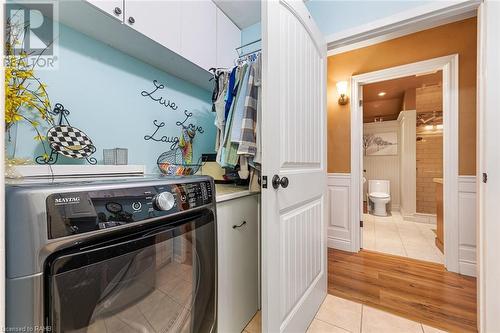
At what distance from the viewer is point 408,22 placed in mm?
1384

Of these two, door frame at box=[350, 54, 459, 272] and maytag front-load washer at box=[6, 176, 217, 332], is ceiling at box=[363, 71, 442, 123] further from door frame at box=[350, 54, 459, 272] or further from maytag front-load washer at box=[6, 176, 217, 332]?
maytag front-load washer at box=[6, 176, 217, 332]

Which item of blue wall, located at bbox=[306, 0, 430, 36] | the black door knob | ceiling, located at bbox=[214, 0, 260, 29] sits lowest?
the black door knob

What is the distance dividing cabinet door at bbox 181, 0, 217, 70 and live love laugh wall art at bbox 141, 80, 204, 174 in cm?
33

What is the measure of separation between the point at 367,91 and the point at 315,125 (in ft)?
11.0

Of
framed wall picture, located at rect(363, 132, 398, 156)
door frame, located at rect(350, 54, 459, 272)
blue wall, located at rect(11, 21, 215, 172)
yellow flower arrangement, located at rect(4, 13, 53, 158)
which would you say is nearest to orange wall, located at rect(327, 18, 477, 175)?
door frame, located at rect(350, 54, 459, 272)

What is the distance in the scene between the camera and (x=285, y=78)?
108 cm

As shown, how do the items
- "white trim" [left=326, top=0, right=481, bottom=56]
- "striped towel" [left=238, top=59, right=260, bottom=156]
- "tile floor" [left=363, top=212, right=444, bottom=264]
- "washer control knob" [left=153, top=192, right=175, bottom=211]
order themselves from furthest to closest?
1. "tile floor" [left=363, top=212, right=444, bottom=264]
2. "white trim" [left=326, top=0, right=481, bottom=56]
3. "striped towel" [left=238, top=59, right=260, bottom=156]
4. "washer control knob" [left=153, top=192, right=175, bottom=211]

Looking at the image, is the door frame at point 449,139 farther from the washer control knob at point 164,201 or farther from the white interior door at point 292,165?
the washer control knob at point 164,201

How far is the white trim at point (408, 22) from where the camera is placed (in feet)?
4.17

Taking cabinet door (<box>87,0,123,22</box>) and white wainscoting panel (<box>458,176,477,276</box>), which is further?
white wainscoting panel (<box>458,176,477,276</box>)

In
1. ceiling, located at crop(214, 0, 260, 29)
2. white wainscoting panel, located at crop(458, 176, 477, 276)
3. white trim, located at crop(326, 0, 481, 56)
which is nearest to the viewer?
white trim, located at crop(326, 0, 481, 56)

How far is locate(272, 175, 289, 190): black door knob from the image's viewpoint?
0.99 metres

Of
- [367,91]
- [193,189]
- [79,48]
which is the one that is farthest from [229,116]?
[367,91]

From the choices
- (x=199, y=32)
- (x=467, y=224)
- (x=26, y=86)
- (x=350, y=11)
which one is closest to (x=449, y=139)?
(x=467, y=224)
